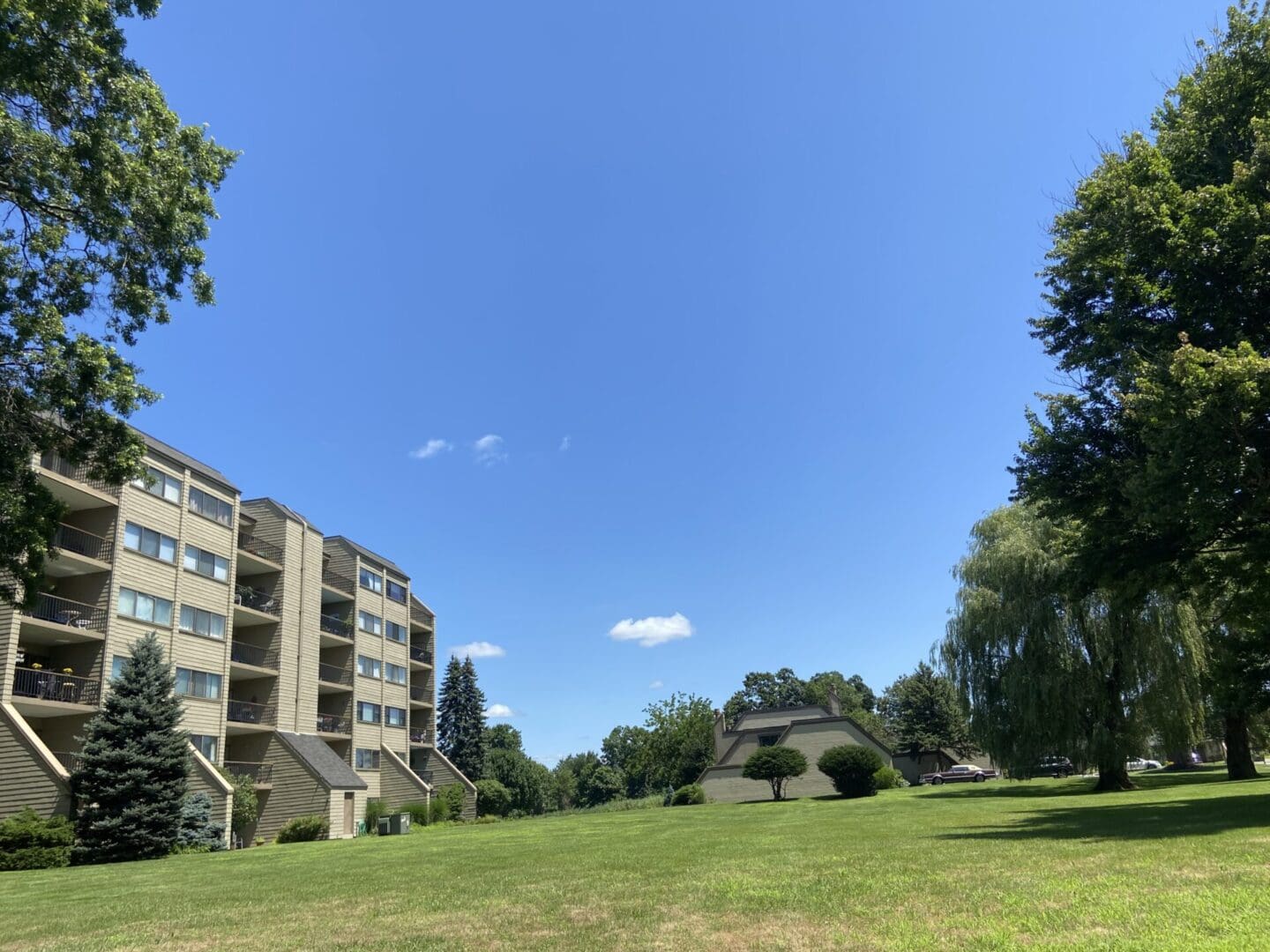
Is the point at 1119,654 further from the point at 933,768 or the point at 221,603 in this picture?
the point at 933,768

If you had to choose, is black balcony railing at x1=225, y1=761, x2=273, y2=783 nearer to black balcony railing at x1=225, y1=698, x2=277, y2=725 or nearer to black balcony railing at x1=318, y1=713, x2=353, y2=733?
black balcony railing at x1=225, y1=698, x2=277, y2=725

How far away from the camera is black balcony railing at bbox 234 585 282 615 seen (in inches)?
1604

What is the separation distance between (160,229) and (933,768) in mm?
81176

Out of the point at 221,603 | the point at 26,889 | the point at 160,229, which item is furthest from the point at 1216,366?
the point at 221,603

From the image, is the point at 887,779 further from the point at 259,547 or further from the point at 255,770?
→ the point at 259,547

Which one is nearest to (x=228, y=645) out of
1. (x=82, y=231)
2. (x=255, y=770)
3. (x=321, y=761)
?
(x=255, y=770)

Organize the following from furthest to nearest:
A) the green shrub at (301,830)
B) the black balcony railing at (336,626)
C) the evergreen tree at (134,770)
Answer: the black balcony railing at (336,626)
the green shrub at (301,830)
the evergreen tree at (134,770)

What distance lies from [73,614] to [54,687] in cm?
282

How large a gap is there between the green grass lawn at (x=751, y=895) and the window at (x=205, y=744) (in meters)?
15.8

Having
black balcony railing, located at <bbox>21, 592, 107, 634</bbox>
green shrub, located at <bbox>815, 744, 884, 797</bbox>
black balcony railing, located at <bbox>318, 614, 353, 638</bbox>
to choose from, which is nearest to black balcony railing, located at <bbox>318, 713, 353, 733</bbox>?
black balcony railing, located at <bbox>318, 614, 353, 638</bbox>

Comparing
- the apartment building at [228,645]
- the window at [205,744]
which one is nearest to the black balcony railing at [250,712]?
the apartment building at [228,645]

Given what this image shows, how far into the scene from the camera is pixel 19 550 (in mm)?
12547

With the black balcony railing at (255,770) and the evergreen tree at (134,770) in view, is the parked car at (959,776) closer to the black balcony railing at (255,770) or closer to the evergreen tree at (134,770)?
the black balcony railing at (255,770)

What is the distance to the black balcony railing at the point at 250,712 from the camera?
1508 inches
